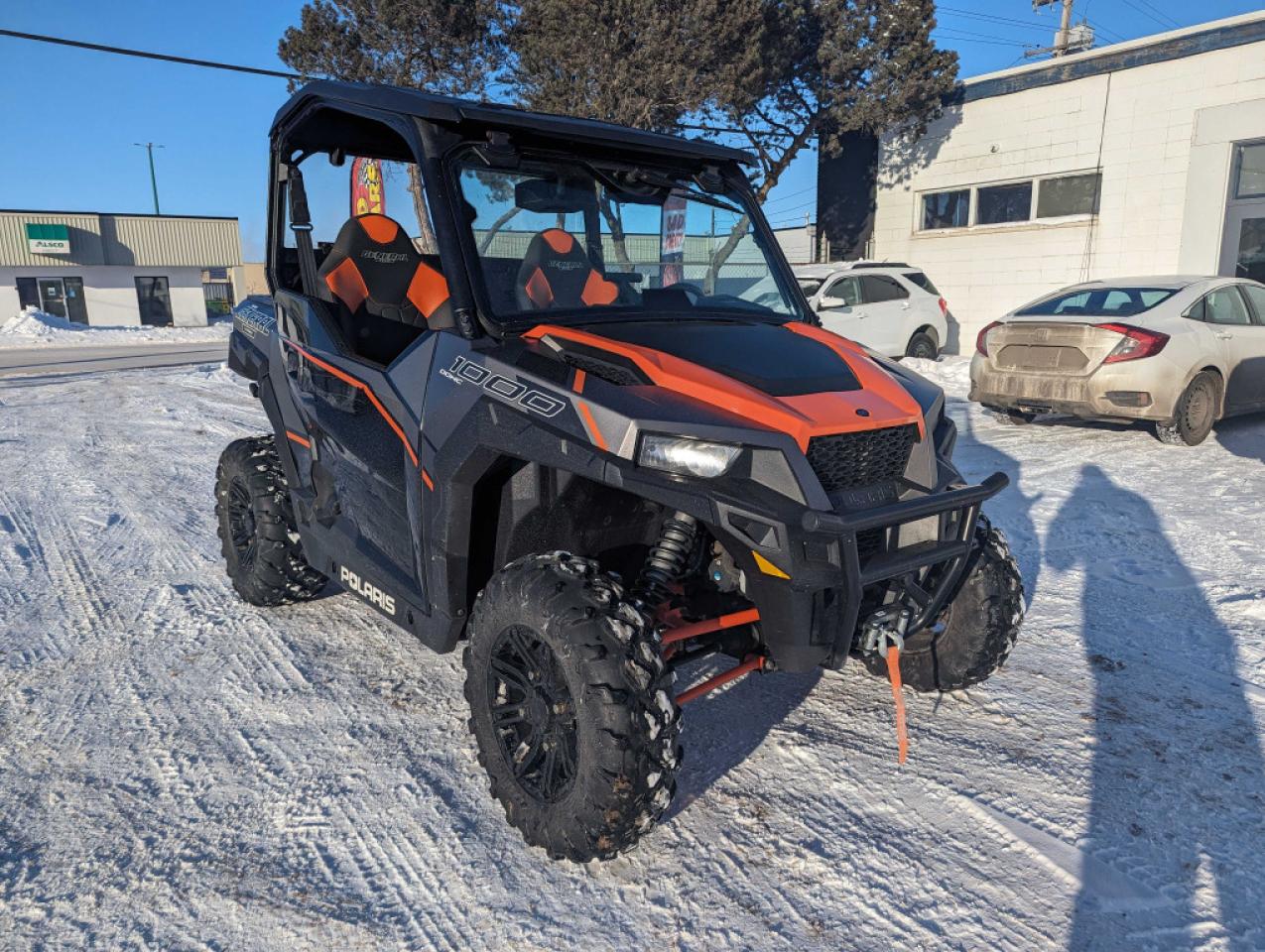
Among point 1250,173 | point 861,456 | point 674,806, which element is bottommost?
point 674,806

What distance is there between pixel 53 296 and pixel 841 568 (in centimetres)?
4427

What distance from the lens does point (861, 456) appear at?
104 inches

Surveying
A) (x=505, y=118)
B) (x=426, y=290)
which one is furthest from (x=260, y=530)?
(x=505, y=118)

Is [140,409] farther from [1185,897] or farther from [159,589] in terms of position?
[1185,897]

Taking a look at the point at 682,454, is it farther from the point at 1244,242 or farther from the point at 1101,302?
the point at 1244,242

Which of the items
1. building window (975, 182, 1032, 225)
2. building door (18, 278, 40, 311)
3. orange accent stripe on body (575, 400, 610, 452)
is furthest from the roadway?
orange accent stripe on body (575, 400, 610, 452)

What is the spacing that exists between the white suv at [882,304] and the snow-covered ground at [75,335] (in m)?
19.0

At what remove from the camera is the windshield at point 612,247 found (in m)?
3.03

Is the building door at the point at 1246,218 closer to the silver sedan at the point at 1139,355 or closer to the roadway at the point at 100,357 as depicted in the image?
the silver sedan at the point at 1139,355

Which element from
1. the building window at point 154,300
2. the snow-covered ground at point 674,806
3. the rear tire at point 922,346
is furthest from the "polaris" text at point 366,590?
the building window at point 154,300

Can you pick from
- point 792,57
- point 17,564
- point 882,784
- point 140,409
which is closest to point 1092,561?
point 882,784

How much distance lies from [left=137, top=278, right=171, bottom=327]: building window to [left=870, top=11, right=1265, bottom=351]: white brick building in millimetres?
34264

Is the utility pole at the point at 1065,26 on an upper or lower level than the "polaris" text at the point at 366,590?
upper

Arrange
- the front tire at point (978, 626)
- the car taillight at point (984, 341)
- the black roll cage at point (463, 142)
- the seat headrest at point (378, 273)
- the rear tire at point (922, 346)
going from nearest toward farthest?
1. the black roll cage at point (463, 142)
2. the front tire at point (978, 626)
3. the seat headrest at point (378, 273)
4. the car taillight at point (984, 341)
5. the rear tire at point (922, 346)
